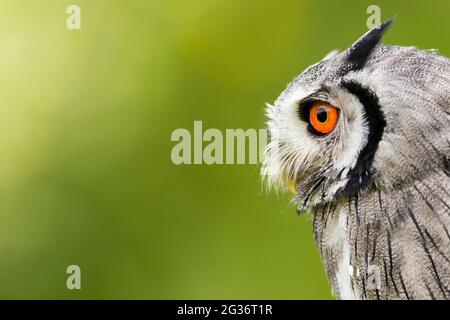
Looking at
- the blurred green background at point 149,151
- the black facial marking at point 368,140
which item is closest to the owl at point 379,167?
the black facial marking at point 368,140

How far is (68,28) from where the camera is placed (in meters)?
4.53

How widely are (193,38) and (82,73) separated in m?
0.74

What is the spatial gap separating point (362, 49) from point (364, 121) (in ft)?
0.91

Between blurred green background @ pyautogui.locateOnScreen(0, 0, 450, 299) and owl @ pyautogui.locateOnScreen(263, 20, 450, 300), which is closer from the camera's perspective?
owl @ pyautogui.locateOnScreen(263, 20, 450, 300)

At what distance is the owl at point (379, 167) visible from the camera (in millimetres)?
2055

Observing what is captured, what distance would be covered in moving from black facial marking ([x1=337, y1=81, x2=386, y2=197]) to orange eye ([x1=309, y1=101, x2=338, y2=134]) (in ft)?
0.39

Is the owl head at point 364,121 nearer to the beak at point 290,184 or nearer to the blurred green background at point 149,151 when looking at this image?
the beak at point 290,184

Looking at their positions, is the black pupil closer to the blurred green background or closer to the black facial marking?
the black facial marking

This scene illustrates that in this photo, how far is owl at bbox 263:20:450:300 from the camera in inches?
80.9

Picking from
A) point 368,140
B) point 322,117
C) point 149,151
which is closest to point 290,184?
point 322,117

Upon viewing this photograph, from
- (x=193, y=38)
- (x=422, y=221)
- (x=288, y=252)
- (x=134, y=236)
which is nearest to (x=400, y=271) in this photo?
(x=422, y=221)

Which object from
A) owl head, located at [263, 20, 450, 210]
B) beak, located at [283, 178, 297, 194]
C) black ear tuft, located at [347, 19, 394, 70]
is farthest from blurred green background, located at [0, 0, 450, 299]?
black ear tuft, located at [347, 19, 394, 70]

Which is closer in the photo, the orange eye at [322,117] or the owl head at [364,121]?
the owl head at [364,121]
